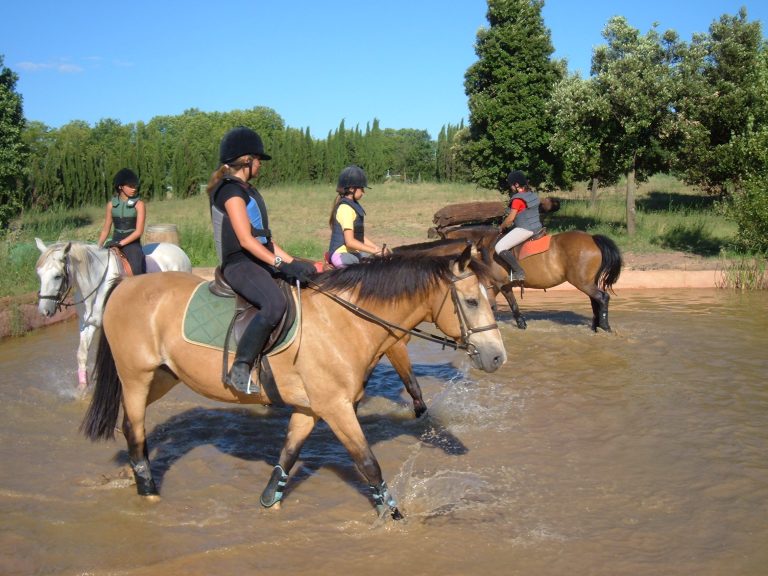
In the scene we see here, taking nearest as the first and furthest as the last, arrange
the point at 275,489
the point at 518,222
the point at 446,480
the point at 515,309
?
the point at 275,489
the point at 446,480
the point at 518,222
the point at 515,309

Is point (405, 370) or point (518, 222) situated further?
point (518, 222)

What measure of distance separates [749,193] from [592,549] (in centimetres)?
1361

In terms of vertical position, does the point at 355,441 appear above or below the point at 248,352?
below

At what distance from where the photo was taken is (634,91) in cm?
1780

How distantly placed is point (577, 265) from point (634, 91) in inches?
358

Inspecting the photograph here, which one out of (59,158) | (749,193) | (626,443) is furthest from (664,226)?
(59,158)

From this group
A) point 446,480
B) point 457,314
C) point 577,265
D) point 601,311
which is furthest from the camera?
point 577,265

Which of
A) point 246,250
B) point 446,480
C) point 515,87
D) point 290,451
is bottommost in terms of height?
point 446,480

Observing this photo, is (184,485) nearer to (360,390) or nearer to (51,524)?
(51,524)

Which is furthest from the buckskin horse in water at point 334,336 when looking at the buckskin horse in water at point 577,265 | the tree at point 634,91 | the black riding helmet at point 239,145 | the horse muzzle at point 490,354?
the tree at point 634,91

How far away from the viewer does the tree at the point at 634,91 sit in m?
17.8

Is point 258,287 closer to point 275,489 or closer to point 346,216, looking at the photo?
point 275,489

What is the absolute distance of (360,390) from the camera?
4.60m

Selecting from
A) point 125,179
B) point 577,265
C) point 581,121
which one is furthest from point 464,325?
point 581,121
